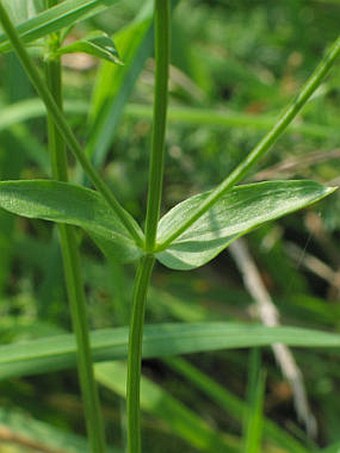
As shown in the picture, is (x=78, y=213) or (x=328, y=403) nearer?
(x=78, y=213)

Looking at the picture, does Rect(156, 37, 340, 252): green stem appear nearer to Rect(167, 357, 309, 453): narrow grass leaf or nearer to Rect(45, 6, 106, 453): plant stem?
Rect(45, 6, 106, 453): plant stem

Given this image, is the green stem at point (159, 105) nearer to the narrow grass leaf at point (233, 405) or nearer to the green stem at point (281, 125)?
the green stem at point (281, 125)

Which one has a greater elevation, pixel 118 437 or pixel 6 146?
pixel 6 146

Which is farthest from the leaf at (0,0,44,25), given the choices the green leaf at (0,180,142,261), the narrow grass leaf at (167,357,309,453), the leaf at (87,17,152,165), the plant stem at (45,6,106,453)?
the narrow grass leaf at (167,357,309,453)

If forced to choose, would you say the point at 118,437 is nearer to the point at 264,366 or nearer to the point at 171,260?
the point at 264,366

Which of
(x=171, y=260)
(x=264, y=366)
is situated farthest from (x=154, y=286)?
(x=171, y=260)

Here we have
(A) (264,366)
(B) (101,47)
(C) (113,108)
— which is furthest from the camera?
(A) (264,366)
